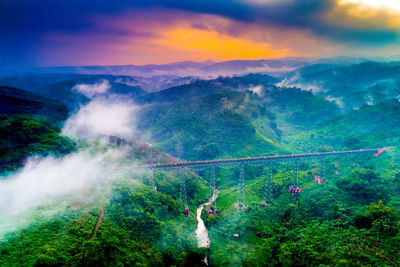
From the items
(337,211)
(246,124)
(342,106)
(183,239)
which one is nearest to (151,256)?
(183,239)

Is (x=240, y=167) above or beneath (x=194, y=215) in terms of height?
above

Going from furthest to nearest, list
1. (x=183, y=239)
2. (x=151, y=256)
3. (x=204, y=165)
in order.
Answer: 1. (x=204, y=165)
2. (x=183, y=239)
3. (x=151, y=256)

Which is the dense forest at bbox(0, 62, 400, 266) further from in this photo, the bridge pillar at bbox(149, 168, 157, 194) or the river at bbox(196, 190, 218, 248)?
the bridge pillar at bbox(149, 168, 157, 194)

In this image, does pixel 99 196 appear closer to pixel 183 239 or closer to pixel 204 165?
pixel 183 239

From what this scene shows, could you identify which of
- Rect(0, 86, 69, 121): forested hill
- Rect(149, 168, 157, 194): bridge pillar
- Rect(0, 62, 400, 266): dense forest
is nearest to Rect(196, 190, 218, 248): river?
Rect(0, 62, 400, 266): dense forest

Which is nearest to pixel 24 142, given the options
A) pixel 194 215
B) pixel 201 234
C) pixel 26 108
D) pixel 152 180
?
pixel 152 180

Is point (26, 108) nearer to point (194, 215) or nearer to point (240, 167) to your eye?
point (194, 215)

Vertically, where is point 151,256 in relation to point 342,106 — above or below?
below

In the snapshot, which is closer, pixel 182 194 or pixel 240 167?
pixel 240 167

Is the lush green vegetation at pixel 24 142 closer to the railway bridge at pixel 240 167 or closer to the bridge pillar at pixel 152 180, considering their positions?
the railway bridge at pixel 240 167

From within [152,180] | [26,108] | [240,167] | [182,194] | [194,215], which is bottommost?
[194,215]

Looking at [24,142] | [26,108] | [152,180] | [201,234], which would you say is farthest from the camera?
[26,108]
